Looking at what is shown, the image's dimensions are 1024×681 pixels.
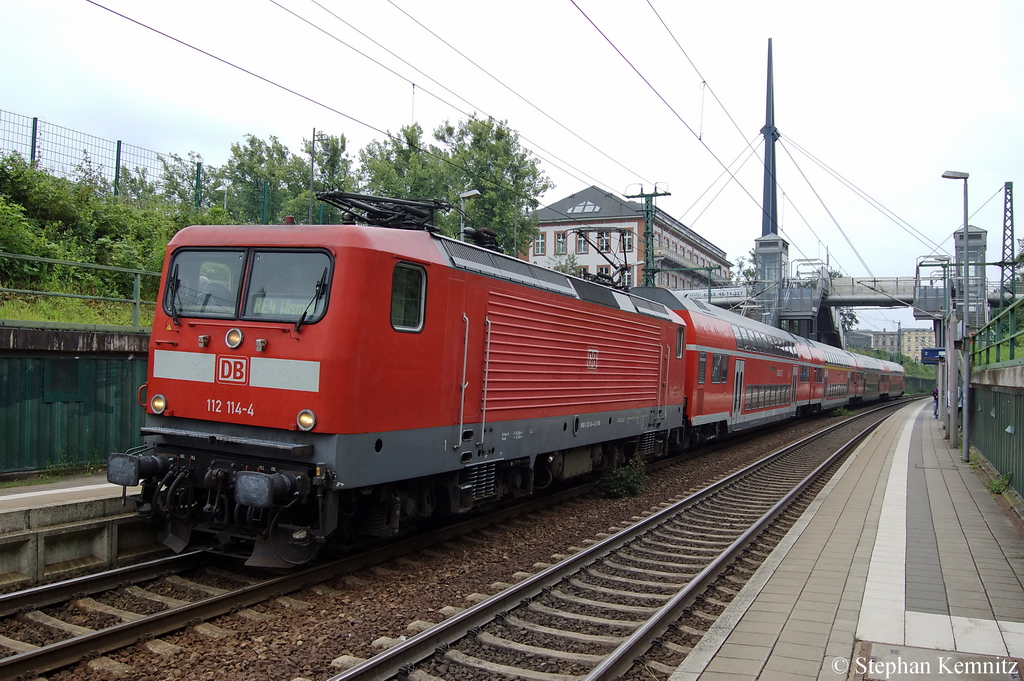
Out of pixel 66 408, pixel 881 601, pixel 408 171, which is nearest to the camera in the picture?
pixel 881 601

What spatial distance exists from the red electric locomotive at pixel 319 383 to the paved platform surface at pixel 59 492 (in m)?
1.78

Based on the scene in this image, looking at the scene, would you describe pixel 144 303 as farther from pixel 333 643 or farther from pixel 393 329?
pixel 333 643

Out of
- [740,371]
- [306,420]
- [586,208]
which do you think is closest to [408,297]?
[306,420]

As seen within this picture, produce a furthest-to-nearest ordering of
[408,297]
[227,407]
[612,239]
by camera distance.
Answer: [612,239], [408,297], [227,407]

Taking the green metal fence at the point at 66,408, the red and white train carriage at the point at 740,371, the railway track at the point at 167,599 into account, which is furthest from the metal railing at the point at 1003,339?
the green metal fence at the point at 66,408

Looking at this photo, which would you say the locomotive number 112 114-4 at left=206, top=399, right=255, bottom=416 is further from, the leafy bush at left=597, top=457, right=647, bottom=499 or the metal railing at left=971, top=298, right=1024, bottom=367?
the metal railing at left=971, top=298, right=1024, bottom=367

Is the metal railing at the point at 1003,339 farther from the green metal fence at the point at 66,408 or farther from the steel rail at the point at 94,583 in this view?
the green metal fence at the point at 66,408

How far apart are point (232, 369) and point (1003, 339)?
12.4m

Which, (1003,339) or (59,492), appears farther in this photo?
(1003,339)

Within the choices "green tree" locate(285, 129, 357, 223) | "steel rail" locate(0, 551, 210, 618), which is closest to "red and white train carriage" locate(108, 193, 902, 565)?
"steel rail" locate(0, 551, 210, 618)

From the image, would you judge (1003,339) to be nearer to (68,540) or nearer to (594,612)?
(594,612)

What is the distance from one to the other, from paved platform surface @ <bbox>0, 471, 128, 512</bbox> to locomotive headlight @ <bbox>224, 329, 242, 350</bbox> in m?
2.62

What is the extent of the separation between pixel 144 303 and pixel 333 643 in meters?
9.63

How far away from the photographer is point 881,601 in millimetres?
6531
